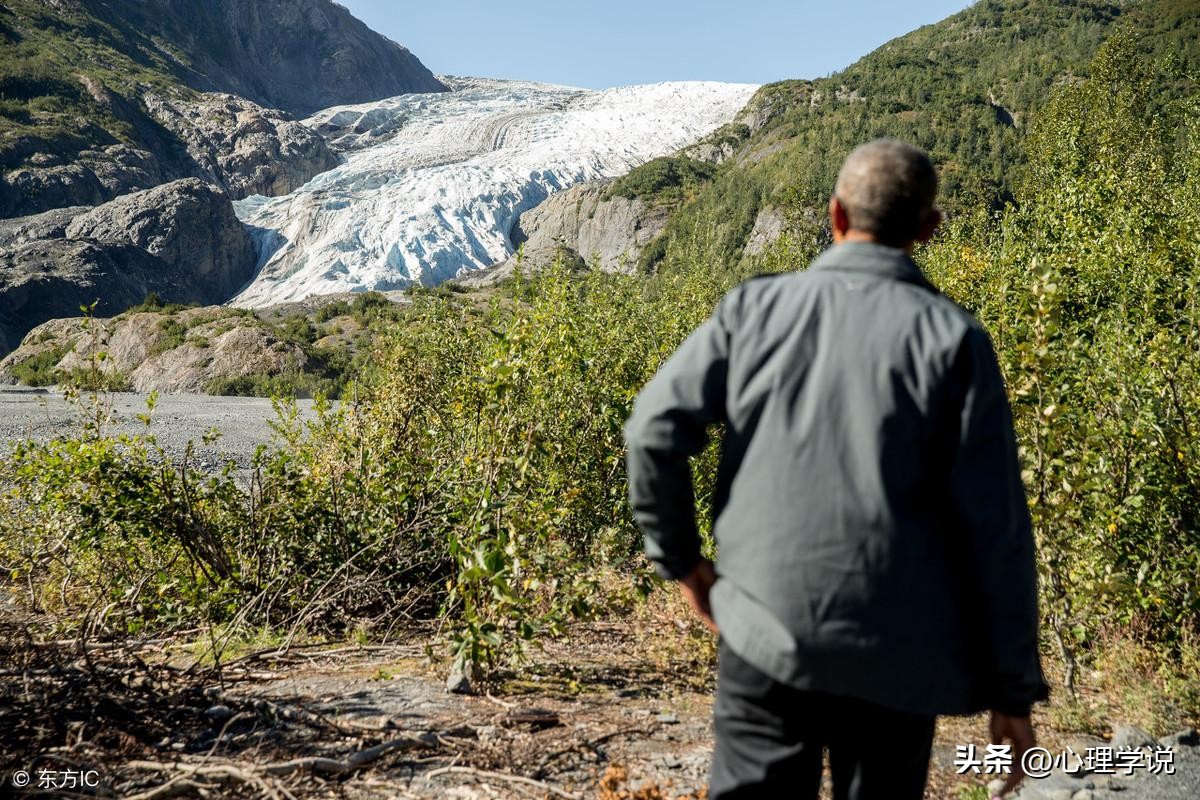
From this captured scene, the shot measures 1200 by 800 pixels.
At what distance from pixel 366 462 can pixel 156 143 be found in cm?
11283

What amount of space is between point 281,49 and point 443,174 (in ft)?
278

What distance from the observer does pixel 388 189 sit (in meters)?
88.1

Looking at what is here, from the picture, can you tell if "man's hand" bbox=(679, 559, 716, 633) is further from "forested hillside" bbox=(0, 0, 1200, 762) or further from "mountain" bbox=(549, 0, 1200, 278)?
"mountain" bbox=(549, 0, 1200, 278)

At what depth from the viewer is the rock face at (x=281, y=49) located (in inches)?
5374

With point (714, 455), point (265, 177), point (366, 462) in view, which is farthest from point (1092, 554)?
point (265, 177)

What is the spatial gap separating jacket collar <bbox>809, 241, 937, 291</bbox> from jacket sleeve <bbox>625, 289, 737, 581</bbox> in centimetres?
24

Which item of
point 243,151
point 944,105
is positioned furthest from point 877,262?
point 243,151

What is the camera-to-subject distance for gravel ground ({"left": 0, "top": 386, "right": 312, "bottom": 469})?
55.3 feet

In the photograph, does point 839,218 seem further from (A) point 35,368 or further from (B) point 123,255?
(B) point 123,255

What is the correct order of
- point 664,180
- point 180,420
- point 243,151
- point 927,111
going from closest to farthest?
point 180,420 < point 927,111 < point 664,180 < point 243,151

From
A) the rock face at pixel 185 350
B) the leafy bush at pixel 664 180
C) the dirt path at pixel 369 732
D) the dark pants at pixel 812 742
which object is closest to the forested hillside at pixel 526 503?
the dirt path at pixel 369 732

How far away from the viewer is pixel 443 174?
294ft

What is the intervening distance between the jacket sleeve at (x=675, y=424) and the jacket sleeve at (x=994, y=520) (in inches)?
18.5

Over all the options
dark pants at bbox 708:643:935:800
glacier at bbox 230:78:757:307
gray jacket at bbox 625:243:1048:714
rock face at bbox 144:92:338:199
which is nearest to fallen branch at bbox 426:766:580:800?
dark pants at bbox 708:643:935:800
